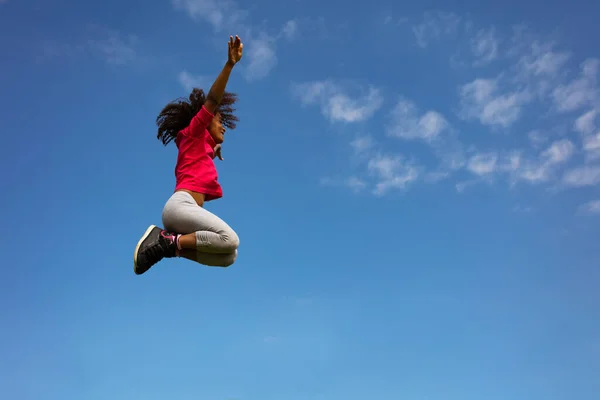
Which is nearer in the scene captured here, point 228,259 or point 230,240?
point 230,240

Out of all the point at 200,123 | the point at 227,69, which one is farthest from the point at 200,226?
the point at 227,69

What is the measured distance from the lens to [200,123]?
6684mm

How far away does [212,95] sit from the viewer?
6496mm

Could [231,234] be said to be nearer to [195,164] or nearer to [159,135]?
[195,164]

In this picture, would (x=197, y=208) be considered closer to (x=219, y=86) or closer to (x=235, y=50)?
(x=219, y=86)

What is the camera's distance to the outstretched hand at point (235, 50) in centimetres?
639

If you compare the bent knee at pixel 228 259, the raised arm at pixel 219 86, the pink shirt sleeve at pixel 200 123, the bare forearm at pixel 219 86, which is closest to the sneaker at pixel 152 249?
the bent knee at pixel 228 259

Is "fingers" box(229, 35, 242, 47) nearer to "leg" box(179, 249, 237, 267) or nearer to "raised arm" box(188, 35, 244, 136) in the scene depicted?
"raised arm" box(188, 35, 244, 136)

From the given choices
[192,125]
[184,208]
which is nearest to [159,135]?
[192,125]

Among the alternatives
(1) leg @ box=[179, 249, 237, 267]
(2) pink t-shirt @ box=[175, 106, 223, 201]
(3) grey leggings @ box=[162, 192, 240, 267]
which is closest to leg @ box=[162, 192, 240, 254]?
(3) grey leggings @ box=[162, 192, 240, 267]

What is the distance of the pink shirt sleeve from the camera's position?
6.63m

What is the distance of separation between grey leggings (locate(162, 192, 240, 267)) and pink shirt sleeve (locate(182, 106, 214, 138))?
73cm

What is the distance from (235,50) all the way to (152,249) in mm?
2378

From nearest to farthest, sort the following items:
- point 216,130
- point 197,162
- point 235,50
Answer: point 235,50 → point 197,162 → point 216,130
